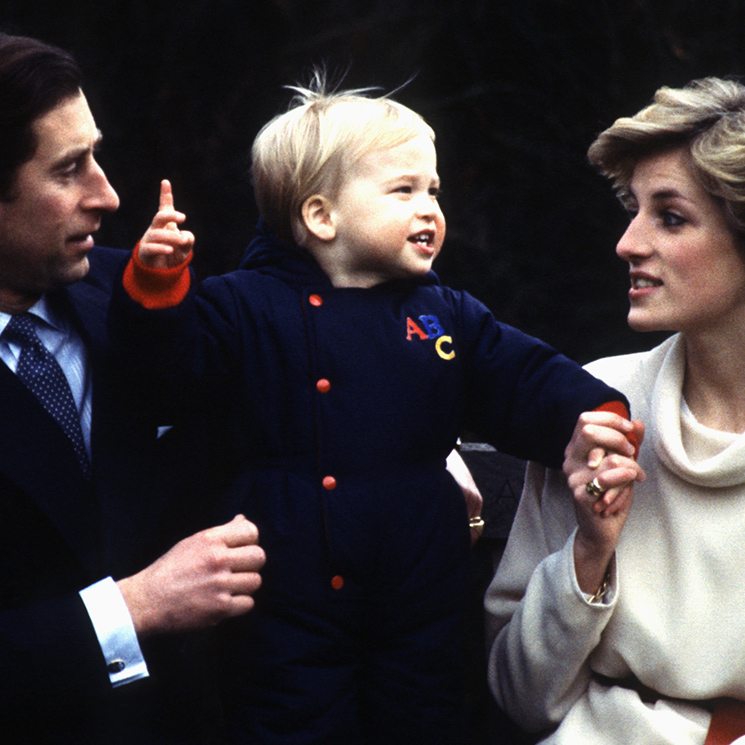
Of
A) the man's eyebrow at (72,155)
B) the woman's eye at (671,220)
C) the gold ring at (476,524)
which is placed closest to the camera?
the man's eyebrow at (72,155)

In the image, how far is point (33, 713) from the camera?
189cm

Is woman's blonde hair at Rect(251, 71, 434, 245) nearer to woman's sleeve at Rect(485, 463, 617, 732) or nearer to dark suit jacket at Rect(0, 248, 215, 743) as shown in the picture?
dark suit jacket at Rect(0, 248, 215, 743)

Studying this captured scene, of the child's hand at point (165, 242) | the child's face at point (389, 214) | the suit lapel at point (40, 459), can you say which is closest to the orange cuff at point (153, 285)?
the child's hand at point (165, 242)

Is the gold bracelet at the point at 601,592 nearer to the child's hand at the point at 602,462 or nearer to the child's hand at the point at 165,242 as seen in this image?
the child's hand at the point at 602,462

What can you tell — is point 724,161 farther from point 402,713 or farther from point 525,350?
point 402,713

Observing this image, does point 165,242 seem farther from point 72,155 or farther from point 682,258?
point 682,258

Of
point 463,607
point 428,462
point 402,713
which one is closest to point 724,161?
point 428,462

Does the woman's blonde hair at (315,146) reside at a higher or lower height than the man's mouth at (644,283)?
higher

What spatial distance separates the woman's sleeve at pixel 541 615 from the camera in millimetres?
2010

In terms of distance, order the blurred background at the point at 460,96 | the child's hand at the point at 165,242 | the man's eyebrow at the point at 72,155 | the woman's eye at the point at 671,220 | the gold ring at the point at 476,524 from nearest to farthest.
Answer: the child's hand at the point at 165,242
the man's eyebrow at the point at 72,155
the woman's eye at the point at 671,220
the gold ring at the point at 476,524
the blurred background at the point at 460,96

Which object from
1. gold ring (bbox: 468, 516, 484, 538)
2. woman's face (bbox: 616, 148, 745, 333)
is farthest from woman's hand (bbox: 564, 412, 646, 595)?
gold ring (bbox: 468, 516, 484, 538)

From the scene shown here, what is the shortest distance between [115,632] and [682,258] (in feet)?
3.97

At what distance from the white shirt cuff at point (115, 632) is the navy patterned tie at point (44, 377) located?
0.25m

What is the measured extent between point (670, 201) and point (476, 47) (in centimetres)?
106
